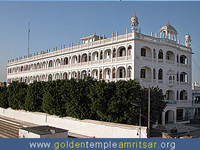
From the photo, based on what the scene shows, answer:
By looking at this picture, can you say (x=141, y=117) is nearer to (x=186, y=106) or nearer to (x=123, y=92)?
(x=123, y=92)

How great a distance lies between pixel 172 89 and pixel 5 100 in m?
38.1

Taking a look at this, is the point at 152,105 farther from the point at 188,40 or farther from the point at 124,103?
the point at 188,40

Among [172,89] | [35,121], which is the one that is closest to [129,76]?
[172,89]

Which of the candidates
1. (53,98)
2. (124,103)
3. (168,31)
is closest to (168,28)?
(168,31)

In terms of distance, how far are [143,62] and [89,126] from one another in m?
14.2

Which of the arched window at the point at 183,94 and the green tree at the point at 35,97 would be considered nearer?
the green tree at the point at 35,97

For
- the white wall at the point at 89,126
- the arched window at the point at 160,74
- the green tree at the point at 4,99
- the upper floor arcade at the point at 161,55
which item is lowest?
the white wall at the point at 89,126

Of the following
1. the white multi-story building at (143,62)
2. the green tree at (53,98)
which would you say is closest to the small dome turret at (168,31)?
the white multi-story building at (143,62)

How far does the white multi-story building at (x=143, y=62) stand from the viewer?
3581 cm

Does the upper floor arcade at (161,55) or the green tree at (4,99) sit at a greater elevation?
the upper floor arcade at (161,55)

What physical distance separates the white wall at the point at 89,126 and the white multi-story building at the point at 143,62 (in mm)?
10616

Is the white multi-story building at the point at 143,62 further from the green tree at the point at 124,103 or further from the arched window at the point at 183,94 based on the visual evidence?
the green tree at the point at 124,103

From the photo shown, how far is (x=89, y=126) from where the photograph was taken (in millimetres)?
29328

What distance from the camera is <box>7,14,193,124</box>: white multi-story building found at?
35.8 meters
